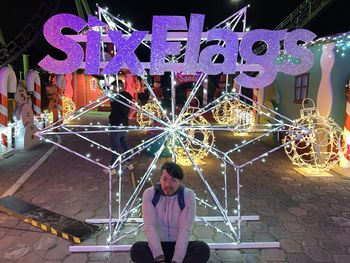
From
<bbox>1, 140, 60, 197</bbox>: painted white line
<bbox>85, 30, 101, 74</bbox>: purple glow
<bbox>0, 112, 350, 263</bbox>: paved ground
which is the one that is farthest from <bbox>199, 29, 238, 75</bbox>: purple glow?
<bbox>1, 140, 60, 197</bbox>: painted white line

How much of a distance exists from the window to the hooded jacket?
27.0ft

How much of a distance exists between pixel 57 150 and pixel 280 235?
301 inches

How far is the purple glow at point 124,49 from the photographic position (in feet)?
12.3

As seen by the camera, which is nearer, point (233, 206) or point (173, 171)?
point (173, 171)

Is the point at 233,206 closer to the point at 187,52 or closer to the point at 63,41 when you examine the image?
the point at 187,52

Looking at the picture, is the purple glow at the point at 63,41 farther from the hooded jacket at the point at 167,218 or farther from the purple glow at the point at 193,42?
the hooded jacket at the point at 167,218

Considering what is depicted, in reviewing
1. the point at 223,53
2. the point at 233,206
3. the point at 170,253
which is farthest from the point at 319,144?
the point at 170,253

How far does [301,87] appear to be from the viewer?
10.9 metres

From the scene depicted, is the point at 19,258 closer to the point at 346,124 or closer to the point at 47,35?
the point at 47,35

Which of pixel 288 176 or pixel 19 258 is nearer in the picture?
pixel 19 258

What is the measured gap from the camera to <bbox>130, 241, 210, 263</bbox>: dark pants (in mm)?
3406

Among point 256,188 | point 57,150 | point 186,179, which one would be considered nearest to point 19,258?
point 186,179

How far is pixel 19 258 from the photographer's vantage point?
4.08 meters

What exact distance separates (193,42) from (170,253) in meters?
2.38
